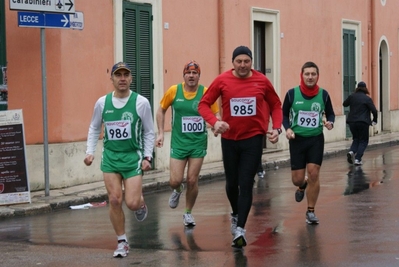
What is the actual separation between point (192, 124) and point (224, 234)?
1454mm

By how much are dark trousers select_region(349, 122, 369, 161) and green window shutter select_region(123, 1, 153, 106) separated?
4592mm

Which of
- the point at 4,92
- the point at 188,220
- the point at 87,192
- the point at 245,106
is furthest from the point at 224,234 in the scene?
the point at 4,92

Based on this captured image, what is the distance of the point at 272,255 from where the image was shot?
8.88 m

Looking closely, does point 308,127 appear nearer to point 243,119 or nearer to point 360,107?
point 243,119

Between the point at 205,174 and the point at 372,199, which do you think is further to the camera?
the point at 205,174

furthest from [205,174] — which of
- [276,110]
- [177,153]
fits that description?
[276,110]

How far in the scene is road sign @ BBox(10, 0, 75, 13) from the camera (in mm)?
13688

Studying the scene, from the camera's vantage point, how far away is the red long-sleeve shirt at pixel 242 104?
947cm

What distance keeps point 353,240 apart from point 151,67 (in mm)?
9261

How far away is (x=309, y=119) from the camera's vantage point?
1111cm

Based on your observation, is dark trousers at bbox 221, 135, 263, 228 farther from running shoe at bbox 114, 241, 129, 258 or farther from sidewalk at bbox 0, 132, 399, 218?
sidewalk at bbox 0, 132, 399, 218

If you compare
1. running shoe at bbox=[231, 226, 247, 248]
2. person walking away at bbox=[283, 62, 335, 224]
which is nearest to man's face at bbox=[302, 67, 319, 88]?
person walking away at bbox=[283, 62, 335, 224]

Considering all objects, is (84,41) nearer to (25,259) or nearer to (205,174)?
(205,174)

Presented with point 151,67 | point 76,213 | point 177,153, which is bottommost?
point 76,213
